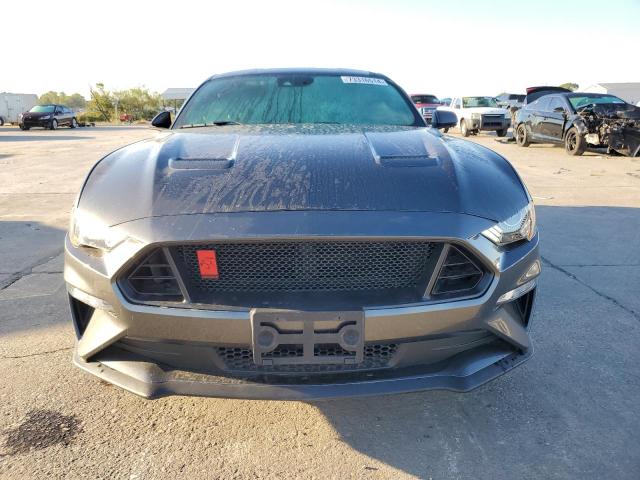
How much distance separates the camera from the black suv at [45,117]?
90.5 ft

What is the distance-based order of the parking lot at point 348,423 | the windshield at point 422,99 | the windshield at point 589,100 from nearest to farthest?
the parking lot at point 348,423 < the windshield at point 589,100 < the windshield at point 422,99

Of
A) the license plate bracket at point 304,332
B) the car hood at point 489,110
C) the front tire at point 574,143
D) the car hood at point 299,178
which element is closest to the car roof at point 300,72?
the car hood at point 299,178

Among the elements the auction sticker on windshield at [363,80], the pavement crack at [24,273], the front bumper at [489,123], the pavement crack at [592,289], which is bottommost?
the front bumper at [489,123]

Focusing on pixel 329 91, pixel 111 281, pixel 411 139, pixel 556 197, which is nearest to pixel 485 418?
pixel 411 139

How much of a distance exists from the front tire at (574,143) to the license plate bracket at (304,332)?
39.1ft

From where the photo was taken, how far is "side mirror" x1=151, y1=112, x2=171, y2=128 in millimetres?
3395

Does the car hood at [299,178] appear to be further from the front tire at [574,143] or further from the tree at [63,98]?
the tree at [63,98]

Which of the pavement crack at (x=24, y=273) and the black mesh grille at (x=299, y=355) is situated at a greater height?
the black mesh grille at (x=299, y=355)

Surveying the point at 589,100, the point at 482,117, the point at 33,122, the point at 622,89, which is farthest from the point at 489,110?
the point at 622,89

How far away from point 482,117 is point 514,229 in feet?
57.9

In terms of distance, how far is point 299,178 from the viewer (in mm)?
1845

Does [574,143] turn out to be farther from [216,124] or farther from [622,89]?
[622,89]

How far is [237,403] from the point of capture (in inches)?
86.6

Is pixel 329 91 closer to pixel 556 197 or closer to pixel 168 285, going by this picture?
pixel 168 285
